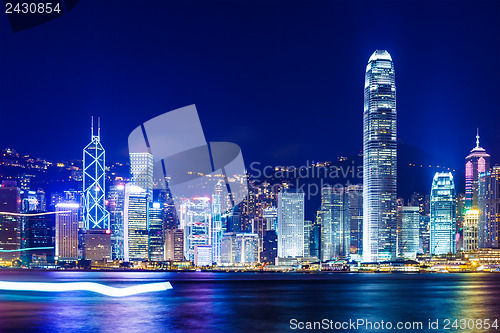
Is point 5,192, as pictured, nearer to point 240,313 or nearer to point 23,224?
point 23,224

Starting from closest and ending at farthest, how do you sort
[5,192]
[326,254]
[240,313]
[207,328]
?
1. [207,328]
2. [240,313]
3. [5,192]
4. [326,254]

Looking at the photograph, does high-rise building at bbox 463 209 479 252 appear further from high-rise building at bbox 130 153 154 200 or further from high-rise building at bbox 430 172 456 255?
high-rise building at bbox 130 153 154 200

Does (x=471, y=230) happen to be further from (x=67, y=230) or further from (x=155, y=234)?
(x=67, y=230)

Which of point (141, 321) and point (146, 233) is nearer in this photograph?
point (141, 321)

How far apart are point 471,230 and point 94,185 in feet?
206

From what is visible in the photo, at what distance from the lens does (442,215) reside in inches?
4621

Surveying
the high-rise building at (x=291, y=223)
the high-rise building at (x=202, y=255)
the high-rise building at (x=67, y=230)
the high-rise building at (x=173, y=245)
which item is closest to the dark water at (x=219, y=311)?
the high-rise building at (x=173, y=245)

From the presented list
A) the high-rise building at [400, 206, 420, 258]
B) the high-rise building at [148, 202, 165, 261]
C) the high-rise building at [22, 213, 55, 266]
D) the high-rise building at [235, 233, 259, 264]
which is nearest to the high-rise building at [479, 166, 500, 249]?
the high-rise building at [400, 206, 420, 258]

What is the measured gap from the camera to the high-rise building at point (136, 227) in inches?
4119

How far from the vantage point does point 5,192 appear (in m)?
105

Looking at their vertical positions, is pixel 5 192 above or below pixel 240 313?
above

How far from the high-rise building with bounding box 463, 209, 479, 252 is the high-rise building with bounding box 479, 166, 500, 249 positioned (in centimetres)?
152

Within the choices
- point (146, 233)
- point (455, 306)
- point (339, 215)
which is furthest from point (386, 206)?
point (455, 306)

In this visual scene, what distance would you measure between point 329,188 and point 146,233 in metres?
32.3
